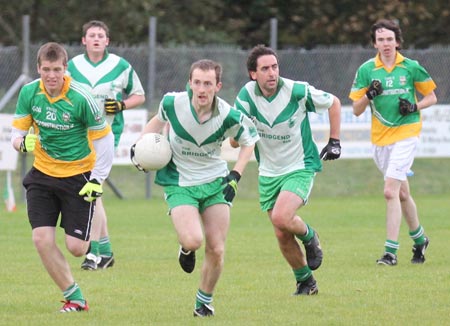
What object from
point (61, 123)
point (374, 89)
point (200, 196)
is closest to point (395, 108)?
point (374, 89)

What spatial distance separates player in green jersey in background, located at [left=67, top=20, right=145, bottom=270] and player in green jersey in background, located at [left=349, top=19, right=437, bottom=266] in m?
2.21

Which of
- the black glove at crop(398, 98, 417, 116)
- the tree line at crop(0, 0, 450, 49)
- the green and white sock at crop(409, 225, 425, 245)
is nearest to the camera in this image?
the black glove at crop(398, 98, 417, 116)

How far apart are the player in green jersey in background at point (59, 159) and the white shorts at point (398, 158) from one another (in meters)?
3.53

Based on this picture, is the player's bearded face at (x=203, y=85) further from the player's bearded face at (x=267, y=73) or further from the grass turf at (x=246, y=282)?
the grass turf at (x=246, y=282)

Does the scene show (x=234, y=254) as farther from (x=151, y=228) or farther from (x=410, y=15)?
(x=410, y=15)

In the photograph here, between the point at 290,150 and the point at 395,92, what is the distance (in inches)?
94.2

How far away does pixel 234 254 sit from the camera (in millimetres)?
12039

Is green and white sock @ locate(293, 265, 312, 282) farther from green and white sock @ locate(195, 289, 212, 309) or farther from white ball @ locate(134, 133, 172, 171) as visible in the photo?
white ball @ locate(134, 133, 172, 171)

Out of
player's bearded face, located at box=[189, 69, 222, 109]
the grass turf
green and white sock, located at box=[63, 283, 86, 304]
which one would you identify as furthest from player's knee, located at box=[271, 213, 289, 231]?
green and white sock, located at box=[63, 283, 86, 304]

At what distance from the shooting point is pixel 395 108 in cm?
1133

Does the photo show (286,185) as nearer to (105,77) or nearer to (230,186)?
(230,186)

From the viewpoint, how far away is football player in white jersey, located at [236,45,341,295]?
9.02 meters

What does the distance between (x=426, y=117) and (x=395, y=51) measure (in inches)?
295

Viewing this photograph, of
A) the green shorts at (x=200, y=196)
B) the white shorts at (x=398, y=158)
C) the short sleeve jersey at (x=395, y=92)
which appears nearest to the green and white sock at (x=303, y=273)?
the green shorts at (x=200, y=196)
